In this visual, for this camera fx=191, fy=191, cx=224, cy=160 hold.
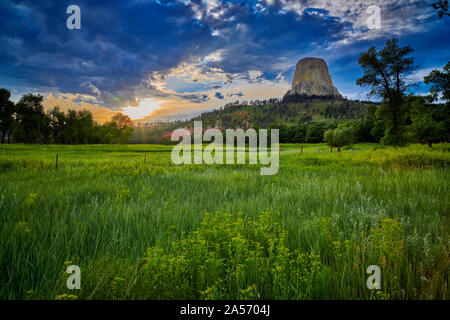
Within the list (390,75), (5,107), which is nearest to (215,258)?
(390,75)

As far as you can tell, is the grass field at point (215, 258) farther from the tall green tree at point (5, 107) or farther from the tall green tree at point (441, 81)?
the tall green tree at point (441, 81)

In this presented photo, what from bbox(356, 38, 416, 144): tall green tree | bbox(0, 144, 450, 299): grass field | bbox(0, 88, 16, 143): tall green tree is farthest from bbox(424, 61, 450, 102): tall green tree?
bbox(0, 88, 16, 143): tall green tree

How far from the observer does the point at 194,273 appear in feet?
7.02

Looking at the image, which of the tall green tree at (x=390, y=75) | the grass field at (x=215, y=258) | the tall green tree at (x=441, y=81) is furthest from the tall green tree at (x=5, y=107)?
the tall green tree at (x=441, y=81)

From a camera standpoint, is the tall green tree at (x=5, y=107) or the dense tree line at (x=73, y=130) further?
the dense tree line at (x=73, y=130)

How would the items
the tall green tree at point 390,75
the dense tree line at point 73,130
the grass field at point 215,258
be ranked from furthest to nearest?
the dense tree line at point 73,130 → the tall green tree at point 390,75 → the grass field at point 215,258

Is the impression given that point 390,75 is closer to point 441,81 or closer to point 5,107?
point 441,81

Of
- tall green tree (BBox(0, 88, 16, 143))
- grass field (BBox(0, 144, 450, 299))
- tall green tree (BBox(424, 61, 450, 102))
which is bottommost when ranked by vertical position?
grass field (BBox(0, 144, 450, 299))

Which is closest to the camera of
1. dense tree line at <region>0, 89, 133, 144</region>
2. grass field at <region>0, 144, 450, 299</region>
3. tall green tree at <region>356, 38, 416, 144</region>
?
grass field at <region>0, 144, 450, 299</region>

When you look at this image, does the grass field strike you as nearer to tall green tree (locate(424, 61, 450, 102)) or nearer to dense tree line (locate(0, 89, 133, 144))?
tall green tree (locate(424, 61, 450, 102))

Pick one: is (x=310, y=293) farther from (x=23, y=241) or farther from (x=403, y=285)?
(x=23, y=241)

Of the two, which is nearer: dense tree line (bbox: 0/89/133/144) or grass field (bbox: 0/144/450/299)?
grass field (bbox: 0/144/450/299)
